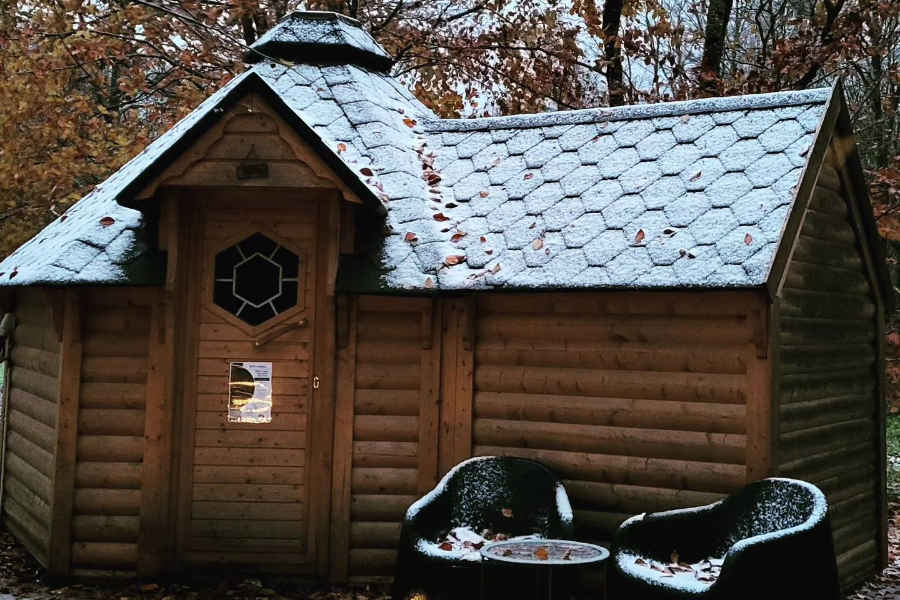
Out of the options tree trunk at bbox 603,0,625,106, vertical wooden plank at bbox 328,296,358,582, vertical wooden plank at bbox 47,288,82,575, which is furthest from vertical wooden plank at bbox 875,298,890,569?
tree trunk at bbox 603,0,625,106

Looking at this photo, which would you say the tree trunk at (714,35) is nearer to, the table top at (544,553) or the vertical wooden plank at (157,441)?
the vertical wooden plank at (157,441)

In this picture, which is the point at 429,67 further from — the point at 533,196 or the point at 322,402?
the point at 322,402

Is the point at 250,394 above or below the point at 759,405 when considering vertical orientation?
below

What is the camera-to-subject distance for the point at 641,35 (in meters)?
15.6

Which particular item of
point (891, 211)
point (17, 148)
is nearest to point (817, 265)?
point (891, 211)

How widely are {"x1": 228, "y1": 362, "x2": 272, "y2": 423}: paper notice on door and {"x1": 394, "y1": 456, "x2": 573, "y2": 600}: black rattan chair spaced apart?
160 cm

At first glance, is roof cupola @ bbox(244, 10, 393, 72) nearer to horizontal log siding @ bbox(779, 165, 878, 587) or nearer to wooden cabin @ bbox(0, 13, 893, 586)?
wooden cabin @ bbox(0, 13, 893, 586)

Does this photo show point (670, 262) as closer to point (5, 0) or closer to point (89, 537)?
point (89, 537)

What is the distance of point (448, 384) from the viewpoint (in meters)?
6.82

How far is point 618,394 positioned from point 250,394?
2.79 meters

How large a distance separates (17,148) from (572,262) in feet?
35.2

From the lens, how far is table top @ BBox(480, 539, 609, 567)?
4.90 metres

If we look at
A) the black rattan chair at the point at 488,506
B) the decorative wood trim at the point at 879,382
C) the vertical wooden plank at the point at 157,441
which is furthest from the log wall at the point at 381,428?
the decorative wood trim at the point at 879,382

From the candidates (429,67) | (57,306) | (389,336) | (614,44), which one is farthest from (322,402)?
(429,67)
